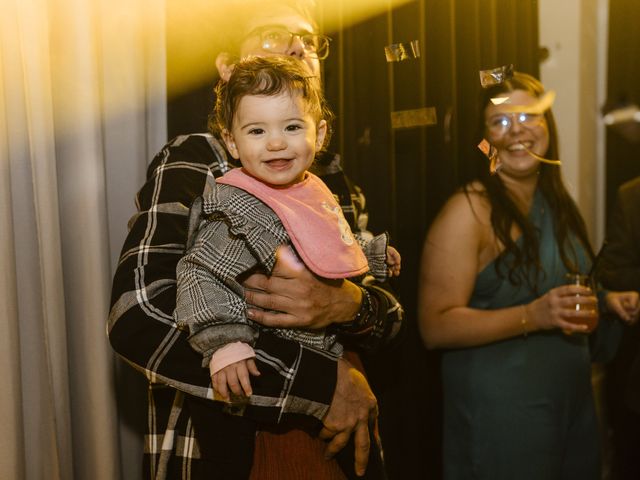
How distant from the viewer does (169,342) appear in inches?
38.5

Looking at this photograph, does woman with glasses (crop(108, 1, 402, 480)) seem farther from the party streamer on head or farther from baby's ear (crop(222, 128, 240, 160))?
the party streamer on head

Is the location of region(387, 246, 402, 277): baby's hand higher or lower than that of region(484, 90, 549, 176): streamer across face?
lower

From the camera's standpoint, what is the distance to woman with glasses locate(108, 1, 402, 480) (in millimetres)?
982

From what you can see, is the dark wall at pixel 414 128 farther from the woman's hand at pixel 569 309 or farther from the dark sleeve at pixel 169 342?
the dark sleeve at pixel 169 342

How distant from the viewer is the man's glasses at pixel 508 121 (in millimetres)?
1356

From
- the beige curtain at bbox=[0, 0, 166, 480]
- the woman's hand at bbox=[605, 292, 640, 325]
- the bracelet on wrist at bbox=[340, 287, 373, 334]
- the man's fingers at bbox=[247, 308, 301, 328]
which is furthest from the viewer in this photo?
the woman's hand at bbox=[605, 292, 640, 325]

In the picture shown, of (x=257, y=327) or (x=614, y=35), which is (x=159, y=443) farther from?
(x=614, y=35)

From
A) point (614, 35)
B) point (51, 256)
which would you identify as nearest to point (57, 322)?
point (51, 256)

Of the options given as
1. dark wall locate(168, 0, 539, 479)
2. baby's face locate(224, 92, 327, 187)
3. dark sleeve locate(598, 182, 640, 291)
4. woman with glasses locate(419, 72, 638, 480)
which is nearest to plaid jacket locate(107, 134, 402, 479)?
baby's face locate(224, 92, 327, 187)

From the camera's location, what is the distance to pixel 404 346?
169 cm

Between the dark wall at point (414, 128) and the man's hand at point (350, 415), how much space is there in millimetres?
399

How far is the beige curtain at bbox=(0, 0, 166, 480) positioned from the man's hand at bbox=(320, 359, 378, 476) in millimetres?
610

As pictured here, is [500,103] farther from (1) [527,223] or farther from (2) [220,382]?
(2) [220,382]

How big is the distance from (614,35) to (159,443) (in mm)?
2255
